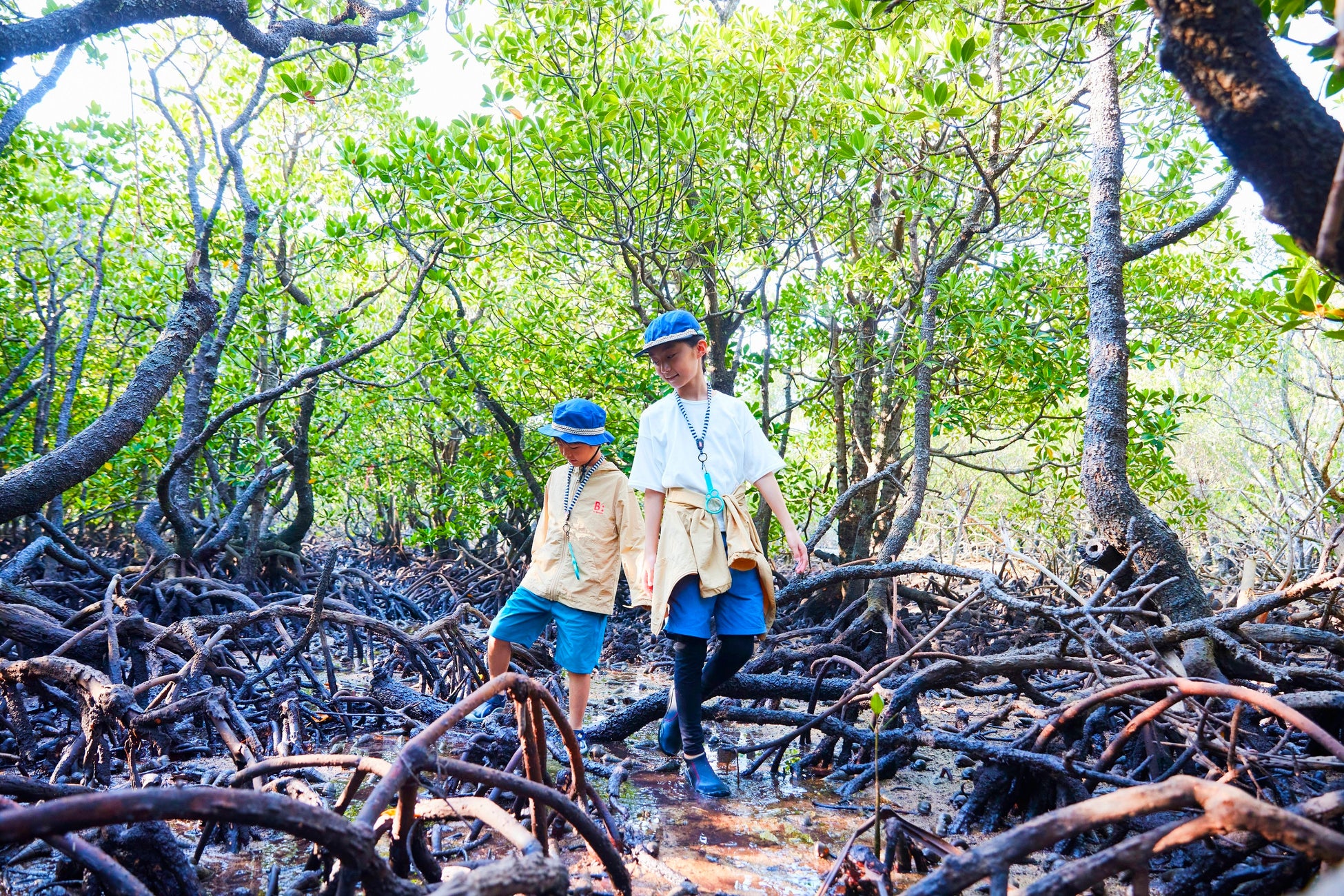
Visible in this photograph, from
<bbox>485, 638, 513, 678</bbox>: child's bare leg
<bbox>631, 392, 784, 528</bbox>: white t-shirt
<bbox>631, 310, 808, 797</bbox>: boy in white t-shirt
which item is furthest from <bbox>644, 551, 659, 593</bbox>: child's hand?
<bbox>485, 638, 513, 678</bbox>: child's bare leg

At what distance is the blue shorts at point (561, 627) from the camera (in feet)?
10.4

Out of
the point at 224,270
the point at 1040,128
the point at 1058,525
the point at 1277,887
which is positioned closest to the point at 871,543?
the point at 1058,525

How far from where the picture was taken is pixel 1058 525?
612 centimetres

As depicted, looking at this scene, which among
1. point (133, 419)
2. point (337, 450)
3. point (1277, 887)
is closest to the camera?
point (1277, 887)

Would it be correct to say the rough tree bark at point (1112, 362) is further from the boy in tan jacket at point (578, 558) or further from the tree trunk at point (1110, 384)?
the boy in tan jacket at point (578, 558)

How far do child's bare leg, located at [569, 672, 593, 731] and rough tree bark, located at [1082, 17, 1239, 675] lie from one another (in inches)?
84.4

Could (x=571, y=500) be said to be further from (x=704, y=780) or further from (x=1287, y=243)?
(x=1287, y=243)

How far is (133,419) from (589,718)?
7.48 ft

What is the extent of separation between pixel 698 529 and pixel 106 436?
2.04m

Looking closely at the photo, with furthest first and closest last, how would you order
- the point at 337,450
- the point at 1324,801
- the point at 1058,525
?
the point at 337,450, the point at 1058,525, the point at 1324,801

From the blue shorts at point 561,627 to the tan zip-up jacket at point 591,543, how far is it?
5 centimetres

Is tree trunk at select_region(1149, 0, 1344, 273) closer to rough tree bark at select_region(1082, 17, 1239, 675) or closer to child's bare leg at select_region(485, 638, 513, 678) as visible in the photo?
rough tree bark at select_region(1082, 17, 1239, 675)

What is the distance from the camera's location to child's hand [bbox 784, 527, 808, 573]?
284 centimetres

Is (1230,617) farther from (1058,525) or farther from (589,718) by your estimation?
(1058,525)
